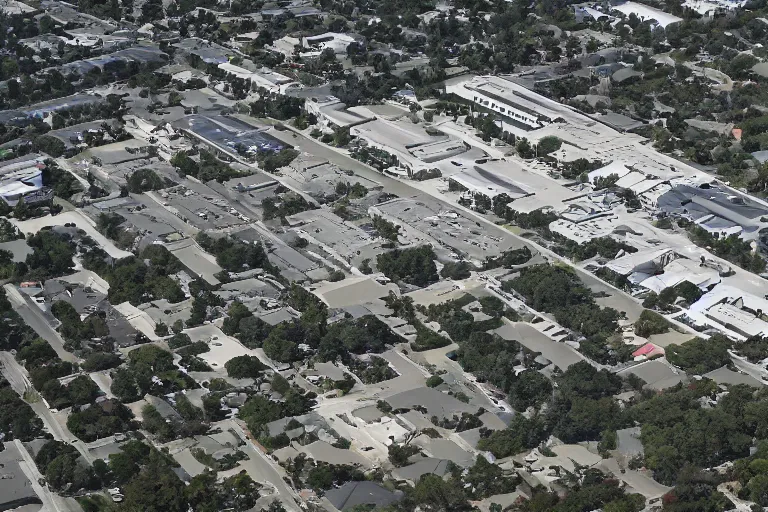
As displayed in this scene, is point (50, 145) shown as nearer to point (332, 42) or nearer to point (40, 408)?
point (332, 42)

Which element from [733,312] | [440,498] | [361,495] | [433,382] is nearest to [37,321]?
[433,382]

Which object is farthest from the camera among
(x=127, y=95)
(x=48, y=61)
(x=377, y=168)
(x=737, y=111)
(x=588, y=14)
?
(x=588, y=14)

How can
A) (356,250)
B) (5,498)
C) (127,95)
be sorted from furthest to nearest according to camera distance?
(127,95) → (356,250) → (5,498)

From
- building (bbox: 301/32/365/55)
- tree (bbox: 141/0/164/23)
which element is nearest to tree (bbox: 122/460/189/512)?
building (bbox: 301/32/365/55)

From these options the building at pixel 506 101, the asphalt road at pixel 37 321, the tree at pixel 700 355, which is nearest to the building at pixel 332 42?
the building at pixel 506 101

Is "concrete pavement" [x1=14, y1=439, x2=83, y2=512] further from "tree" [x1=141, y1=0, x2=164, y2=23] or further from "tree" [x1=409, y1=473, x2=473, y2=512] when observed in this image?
"tree" [x1=141, y1=0, x2=164, y2=23]

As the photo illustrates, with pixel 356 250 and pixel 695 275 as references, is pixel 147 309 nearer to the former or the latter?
pixel 356 250

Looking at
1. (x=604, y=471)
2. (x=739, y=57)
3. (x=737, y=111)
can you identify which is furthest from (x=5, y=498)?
(x=739, y=57)
